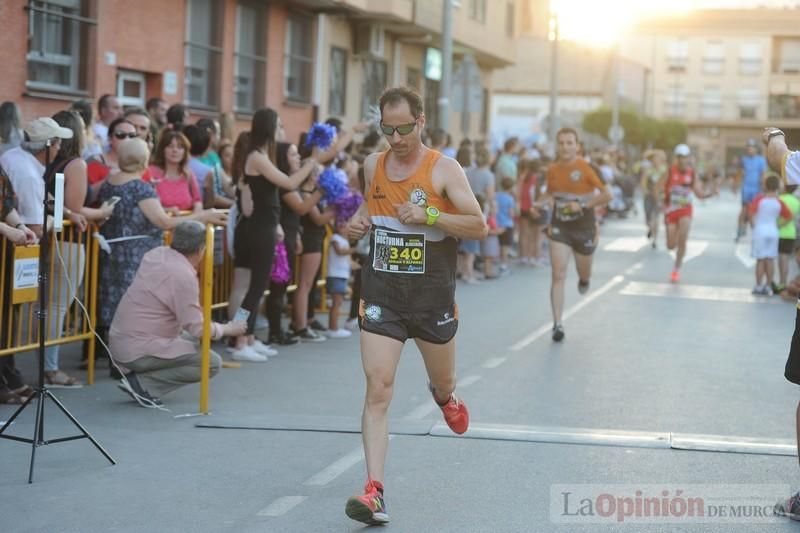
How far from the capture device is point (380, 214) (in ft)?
21.2

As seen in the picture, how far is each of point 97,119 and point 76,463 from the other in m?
7.98

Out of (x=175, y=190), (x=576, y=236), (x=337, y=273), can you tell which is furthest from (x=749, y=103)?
(x=175, y=190)

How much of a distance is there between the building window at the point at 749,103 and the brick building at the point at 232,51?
6944cm

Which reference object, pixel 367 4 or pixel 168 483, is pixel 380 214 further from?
pixel 367 4

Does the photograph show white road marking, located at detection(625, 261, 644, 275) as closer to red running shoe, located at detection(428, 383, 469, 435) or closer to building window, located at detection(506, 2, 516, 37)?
red running shoe, located at detection(428, 383, 469, 435)

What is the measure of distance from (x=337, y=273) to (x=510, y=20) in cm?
2924

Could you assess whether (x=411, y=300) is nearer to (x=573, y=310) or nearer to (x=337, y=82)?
(x=573, y=310)

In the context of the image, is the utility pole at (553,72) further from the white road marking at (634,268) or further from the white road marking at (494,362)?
the white road marking at (494,362)

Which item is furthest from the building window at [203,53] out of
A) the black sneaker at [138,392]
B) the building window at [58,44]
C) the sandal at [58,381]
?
the black sneaker at [138,392]

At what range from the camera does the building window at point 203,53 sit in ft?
70.1

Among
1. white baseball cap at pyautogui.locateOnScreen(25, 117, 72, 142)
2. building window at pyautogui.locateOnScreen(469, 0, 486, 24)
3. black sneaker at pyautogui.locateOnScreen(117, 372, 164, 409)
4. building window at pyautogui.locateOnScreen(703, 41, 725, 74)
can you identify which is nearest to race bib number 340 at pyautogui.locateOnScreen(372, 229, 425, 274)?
white baseball cap at pyautogui.locateOnScreen(25, 117, 72, 142)

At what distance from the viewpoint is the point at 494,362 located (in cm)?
1147

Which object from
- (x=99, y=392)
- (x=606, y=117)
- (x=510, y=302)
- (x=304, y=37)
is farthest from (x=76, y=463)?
(x=606, y=117)

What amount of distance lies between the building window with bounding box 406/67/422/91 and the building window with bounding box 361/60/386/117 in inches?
85.7
